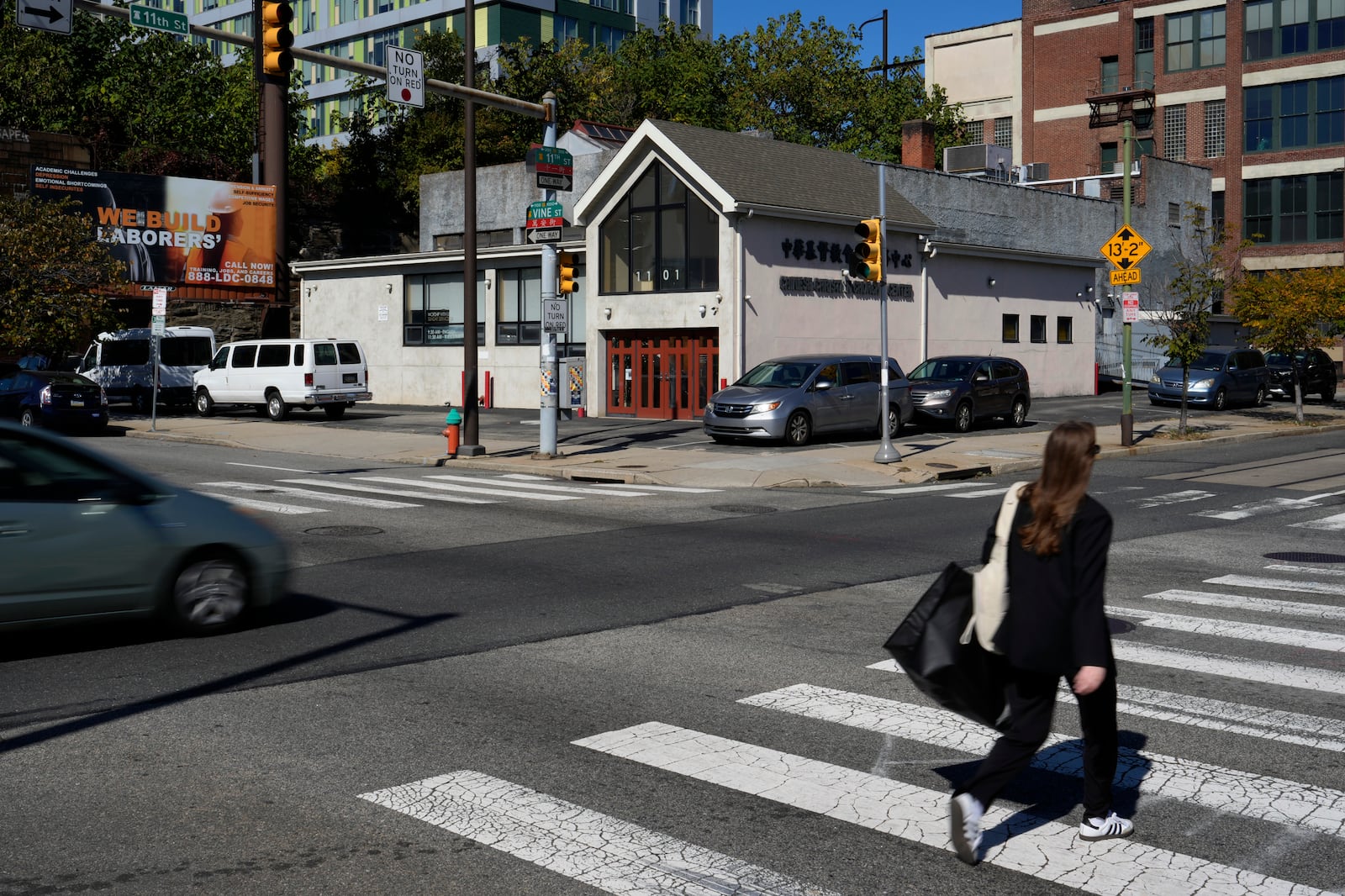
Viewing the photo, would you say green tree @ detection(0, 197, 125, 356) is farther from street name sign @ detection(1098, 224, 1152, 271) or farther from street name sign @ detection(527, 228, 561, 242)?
street name sign @ detection(1098, 224, 1152, 271)

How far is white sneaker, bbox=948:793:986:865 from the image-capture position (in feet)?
15.7

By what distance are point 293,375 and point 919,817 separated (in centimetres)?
3044

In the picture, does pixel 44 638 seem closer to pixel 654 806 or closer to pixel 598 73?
pixel 654 806

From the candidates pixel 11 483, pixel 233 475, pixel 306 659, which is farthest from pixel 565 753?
pixel 233 475

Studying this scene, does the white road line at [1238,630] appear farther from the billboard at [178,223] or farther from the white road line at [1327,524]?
the billboard at [178,223]

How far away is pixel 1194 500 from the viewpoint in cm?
1786

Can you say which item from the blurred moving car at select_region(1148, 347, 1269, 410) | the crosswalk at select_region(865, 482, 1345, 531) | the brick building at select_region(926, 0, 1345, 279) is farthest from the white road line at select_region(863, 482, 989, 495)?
the brick building at select_region(926, 0, 1345, 279)

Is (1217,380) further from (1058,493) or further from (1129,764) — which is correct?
(1058,493)

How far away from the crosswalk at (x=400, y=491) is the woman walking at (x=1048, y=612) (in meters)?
12.0

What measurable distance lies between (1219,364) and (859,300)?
10776mm

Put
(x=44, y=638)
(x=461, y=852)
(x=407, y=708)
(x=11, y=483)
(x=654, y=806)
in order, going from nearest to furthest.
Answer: (x=461, y=852)
(x=654, y=806)
(x=407, y=708)
(x=11, y=483)
(x=44, y=638)

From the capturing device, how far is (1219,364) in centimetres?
3762

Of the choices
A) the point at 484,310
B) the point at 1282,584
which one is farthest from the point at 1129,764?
the point at 484,310

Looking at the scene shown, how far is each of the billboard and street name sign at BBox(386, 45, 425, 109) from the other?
26079 mm
